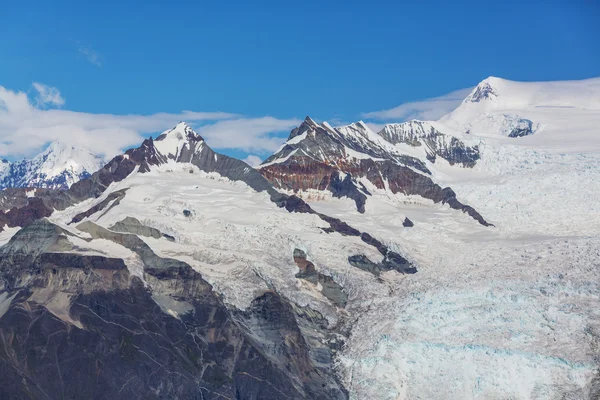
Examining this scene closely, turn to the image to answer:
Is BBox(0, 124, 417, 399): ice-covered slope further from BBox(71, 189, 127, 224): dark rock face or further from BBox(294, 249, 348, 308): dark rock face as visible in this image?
BBox(71, 189, 127, 224): dark rock face

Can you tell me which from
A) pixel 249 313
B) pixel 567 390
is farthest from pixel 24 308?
pixel 567 390

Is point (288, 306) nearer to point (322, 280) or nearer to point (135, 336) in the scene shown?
point (322, 280)

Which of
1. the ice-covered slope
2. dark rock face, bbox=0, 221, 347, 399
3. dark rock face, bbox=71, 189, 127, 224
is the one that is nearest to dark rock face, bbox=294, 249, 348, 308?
the ice-covered slope

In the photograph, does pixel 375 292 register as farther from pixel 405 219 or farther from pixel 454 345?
pixel 405 219

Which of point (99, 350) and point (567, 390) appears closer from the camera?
point (567, 390)

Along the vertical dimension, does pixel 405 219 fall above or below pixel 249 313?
above

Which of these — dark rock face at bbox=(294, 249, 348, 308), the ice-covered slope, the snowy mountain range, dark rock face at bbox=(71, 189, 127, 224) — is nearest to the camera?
the snowy mountain range

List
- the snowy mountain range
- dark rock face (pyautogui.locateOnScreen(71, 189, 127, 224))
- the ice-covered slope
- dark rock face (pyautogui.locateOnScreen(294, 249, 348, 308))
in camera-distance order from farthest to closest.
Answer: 1. dark rock face (pyautogui.locateOnScreen(71, 189, 127, 224))
2. dark rock face (pyautogui.locateOnScreen(294, 249, 348, 308))
3. the ice-covered slope
4. the snowy mountain range

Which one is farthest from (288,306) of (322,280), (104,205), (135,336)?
(104,205)
